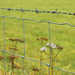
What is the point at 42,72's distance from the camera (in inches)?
124

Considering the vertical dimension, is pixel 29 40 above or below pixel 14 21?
below

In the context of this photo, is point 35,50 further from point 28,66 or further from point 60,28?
point 60,28

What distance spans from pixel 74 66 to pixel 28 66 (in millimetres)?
924

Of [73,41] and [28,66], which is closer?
[28,66]

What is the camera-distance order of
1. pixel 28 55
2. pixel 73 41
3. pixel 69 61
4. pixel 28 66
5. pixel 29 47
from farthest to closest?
1. pixel 73 41
2. pixel 29 47
3. pixel 28 55
4. pixel 69 61
5. pixel 28 66

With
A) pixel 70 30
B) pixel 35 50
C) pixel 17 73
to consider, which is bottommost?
pixel 17 73

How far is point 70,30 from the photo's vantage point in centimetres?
717

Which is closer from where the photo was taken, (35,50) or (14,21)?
(35,50)

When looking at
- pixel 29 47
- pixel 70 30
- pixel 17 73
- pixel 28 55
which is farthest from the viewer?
pixel 70 30

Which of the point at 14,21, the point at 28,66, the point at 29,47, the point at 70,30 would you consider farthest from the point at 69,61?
the point at 14,21

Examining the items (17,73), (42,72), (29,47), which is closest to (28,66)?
(17,73)

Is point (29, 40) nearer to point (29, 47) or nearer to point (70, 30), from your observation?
point (29, 47)

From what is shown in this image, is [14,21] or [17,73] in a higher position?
[14,21]

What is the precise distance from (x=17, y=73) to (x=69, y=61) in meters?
1.33
